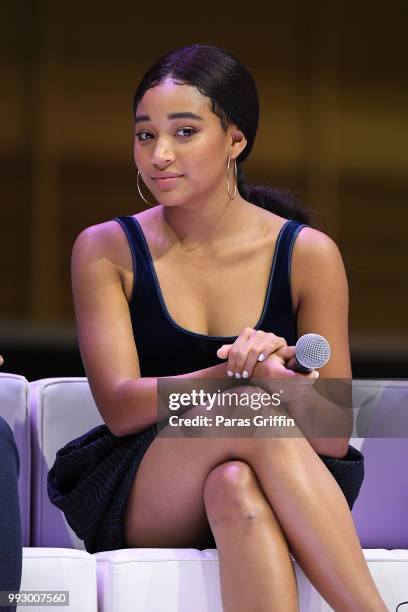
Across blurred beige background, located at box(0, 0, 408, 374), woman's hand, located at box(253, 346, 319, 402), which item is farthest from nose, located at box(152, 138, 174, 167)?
blurred beige background, located at box(0, 0, 408, 374)

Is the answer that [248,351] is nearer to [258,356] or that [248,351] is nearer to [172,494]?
[258,356]

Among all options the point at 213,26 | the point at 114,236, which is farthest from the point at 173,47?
the point at 114,236

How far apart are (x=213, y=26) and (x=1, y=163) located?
36.9 inches

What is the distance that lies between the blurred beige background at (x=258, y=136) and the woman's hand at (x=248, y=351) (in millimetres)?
2134

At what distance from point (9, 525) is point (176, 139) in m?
0.71

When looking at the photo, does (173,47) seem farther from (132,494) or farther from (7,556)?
(7,556)

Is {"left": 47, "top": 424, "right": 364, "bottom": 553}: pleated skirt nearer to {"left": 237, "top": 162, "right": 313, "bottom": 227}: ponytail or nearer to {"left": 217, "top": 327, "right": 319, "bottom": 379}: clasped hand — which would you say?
{"left": 217, "top": 327, "right": 319, "bottom": 379}: clasped hand

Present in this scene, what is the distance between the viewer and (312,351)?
1.44 meters

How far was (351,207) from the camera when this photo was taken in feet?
13.7

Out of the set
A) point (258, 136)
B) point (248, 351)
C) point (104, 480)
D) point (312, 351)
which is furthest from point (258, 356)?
point (258, 136)

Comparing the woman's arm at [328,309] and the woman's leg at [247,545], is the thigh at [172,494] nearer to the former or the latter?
the woman's leg at [247,545]

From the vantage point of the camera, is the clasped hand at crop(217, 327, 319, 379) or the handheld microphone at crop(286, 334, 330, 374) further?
the clasped hand at crop(217, 327, 319, 379)

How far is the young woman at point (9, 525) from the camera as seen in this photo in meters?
1.37

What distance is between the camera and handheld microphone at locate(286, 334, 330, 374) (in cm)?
144
